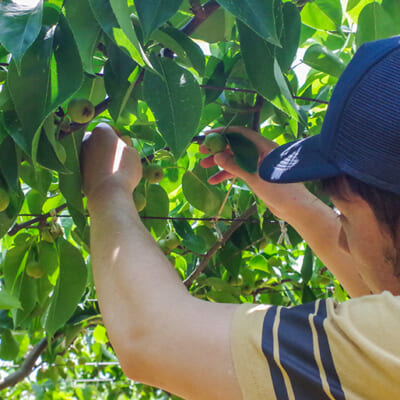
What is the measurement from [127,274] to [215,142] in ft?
1.64

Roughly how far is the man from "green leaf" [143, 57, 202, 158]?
151 mm

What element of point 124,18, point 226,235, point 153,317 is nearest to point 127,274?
point 153,317

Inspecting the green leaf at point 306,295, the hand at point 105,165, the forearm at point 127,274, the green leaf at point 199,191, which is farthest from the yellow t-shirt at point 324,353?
the green leaf at point 306,295

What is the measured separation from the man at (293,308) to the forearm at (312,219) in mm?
296

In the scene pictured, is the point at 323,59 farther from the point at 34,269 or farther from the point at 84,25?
the point at 34,269

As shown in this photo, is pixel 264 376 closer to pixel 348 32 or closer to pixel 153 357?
pixel 153 357

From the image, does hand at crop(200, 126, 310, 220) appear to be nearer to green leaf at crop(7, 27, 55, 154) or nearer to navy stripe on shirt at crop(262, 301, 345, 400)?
green leaf at crop(7, 27, 55, 154)

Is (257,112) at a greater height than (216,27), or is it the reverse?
(216,27)

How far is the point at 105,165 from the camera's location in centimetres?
110

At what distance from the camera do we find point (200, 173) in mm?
1561

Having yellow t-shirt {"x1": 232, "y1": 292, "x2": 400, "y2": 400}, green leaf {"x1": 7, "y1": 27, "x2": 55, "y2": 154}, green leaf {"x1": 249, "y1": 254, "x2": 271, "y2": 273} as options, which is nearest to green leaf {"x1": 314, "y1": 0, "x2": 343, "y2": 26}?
green leaf {"x1": 7, "y1": 27, "x2": 55, "y2": 154}

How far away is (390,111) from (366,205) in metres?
0.14

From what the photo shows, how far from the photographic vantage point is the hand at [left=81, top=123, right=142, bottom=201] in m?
1.09

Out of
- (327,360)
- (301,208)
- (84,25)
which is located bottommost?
(301,208)
